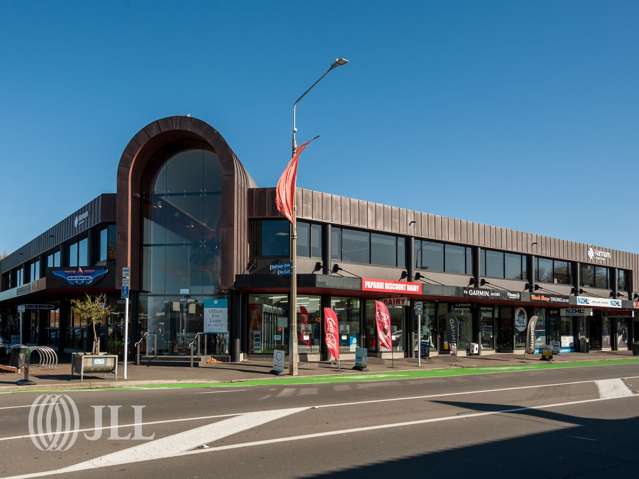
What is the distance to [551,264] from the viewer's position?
147ft

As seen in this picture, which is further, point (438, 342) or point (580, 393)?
point (438, 342)

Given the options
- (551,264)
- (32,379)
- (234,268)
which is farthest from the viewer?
(551,264)

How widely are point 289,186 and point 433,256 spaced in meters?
14.3

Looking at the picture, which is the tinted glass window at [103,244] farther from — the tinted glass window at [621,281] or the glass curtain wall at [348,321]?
the tinted glass window at [621,281]

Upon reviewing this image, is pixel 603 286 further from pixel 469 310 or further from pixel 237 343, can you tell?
pixel 237 343

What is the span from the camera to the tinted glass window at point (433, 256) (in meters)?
35.8

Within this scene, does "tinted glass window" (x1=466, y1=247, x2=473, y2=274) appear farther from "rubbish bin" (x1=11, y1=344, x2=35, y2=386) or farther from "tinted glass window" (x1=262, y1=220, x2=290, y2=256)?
"rubbish bin" (x1=11, y1=344, x2=35, y2=386)

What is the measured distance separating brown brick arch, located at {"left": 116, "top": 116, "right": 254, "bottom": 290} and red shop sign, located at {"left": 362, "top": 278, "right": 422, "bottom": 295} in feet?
17.8

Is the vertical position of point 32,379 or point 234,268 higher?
point 234,268

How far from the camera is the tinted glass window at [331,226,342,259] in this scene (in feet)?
102

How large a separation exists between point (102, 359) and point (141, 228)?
34.0ft

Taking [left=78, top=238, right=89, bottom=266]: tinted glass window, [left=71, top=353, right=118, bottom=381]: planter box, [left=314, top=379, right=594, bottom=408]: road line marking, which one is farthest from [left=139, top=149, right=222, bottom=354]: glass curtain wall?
[left=314, top=379, right=594, bottom=408]: road line marking

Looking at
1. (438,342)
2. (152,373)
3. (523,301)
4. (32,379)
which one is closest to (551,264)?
(523,301)

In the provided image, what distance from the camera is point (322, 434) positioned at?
10898 mm
